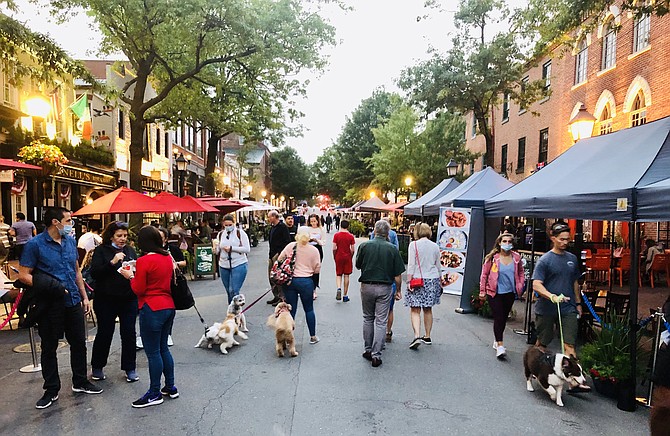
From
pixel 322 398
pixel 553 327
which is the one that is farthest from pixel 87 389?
pixel 553 327

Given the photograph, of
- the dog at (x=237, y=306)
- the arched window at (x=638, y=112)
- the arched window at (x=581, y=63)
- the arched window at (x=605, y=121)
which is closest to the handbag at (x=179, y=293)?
the dog at (x=237, y=306)

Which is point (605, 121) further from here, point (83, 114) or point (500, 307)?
point (83, 114)

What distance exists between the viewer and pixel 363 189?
142 ft

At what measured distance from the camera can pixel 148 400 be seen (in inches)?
183

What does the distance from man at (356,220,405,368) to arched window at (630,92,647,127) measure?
13.3 metres

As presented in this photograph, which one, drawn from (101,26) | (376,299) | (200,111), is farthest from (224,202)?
(376,299)

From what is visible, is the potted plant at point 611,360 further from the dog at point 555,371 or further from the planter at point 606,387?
the dog at point 555,371

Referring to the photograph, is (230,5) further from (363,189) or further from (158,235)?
(363,189)

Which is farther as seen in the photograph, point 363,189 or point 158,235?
point 363,189

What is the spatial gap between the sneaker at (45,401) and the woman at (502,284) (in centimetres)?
513

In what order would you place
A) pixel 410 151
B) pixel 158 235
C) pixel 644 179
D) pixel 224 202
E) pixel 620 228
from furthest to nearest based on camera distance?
pixel 410 151 → pixel 224 202 → pixel 620 228 → pixel 644 179 → pixel 158 235

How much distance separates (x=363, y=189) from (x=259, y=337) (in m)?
36.5

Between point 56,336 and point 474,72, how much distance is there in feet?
53.1

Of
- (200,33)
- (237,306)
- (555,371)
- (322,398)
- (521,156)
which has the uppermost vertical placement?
(200,33)
